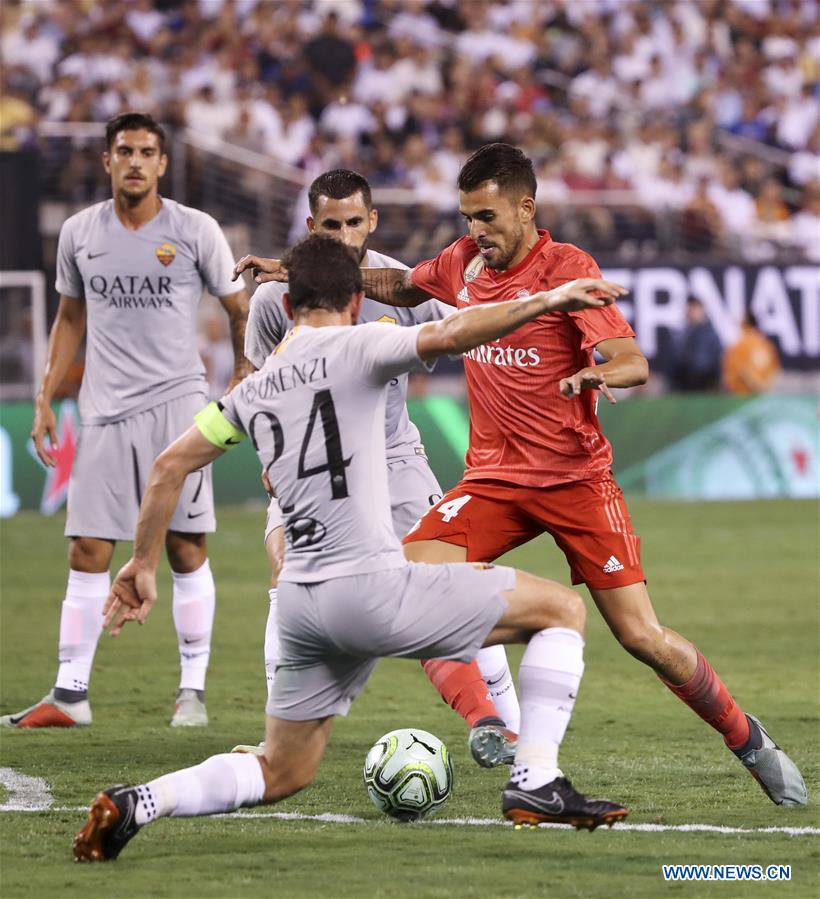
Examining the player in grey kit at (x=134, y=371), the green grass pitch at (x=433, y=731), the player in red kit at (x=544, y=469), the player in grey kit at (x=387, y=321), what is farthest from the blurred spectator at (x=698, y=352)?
the player in red kit at (x=544, y=469)

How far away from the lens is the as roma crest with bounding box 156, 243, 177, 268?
7.93m

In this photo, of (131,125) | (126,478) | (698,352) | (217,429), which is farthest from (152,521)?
(698,352)

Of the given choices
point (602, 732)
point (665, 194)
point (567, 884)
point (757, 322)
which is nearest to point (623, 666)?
point (602, 732)

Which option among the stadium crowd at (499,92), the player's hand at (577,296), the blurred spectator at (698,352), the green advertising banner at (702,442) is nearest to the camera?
the player's hand at (577,296)

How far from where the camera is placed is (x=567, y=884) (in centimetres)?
464

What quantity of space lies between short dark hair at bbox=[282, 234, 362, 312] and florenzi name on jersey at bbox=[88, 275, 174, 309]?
3.14 meters

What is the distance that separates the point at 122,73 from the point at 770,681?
13469 mm

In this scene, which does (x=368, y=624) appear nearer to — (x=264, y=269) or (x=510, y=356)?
(x=510, y=356)

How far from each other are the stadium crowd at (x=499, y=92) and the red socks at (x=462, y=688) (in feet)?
41.5

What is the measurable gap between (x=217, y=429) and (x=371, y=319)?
1957mm

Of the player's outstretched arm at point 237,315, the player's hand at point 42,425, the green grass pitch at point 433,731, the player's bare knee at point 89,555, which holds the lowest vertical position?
the green grass pitch at point 433,731

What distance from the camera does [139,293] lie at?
7.94 meters

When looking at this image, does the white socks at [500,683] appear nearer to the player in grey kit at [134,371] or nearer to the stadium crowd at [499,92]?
the player in grey kit at [134,371]

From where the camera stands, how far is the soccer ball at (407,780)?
5.60 m
